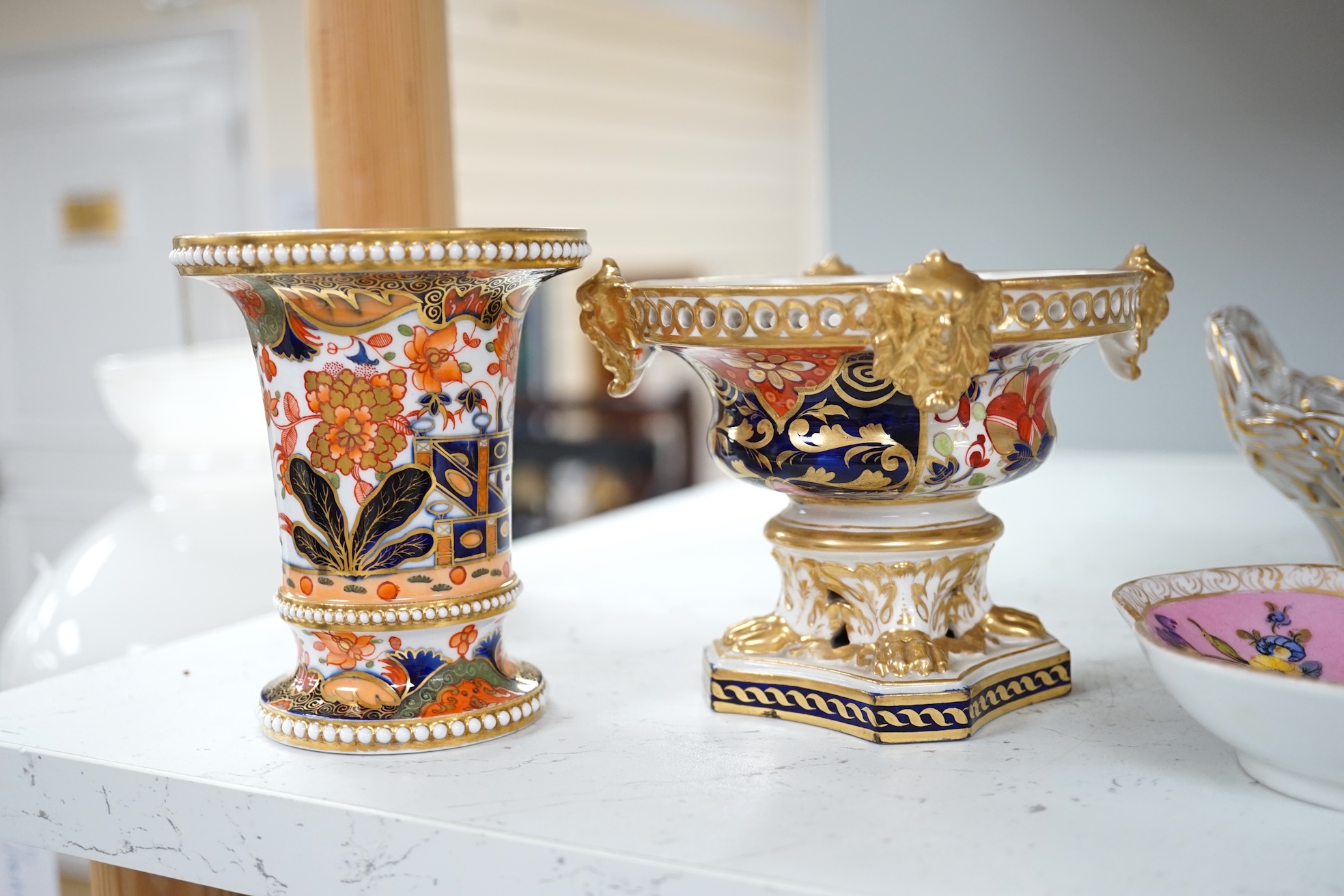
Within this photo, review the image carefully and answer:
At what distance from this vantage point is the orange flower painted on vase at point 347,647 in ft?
2.17

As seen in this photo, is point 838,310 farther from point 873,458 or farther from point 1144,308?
point 1144,308

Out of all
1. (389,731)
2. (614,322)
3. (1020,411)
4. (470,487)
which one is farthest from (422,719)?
(1020,411)

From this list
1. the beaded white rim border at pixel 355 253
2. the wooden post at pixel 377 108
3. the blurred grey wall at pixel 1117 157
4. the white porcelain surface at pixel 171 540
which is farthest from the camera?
the blurred grey wall at pixel 1117 157

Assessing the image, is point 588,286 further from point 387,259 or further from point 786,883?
point 786,883

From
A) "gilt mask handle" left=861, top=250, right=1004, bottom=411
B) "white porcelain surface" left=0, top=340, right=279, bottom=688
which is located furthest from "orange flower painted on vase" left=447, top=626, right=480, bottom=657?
"white porcelain surface" left=0, top=340, right=279, bottom=688

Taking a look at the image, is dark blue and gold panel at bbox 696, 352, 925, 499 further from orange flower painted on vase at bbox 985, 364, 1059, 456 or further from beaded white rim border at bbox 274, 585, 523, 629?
beaded white rim border at bbox 274, 585, 523, 629

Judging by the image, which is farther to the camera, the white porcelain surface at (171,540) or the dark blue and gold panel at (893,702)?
the white porcelain surface at (171,540)

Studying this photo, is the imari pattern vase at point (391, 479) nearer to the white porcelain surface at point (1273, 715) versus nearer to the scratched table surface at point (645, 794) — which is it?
the scratched table surface at point (645, 794)

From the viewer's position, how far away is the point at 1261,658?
0.64 metres

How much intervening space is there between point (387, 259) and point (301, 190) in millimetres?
2797

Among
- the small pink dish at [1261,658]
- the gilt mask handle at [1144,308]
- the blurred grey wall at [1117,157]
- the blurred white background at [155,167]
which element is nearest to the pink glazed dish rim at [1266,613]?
the small pink dish at [1261,658]

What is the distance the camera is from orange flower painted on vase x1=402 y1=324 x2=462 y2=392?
638mm

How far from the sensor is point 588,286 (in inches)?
27.1

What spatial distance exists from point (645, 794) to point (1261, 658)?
0.33 m
